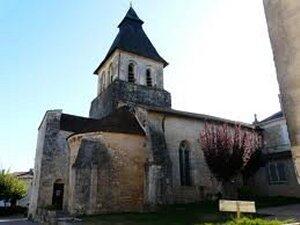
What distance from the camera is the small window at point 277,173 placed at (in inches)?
815

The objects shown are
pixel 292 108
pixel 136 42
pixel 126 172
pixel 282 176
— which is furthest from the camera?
pixel 136 42

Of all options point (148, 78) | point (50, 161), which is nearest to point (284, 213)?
point (50, 161)

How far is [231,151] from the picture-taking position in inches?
651

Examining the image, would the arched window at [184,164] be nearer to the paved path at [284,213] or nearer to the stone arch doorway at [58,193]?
the paved path at [284,213]

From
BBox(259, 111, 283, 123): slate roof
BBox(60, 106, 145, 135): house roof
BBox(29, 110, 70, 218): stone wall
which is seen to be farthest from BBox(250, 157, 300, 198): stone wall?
BBox(29, 110, 70, 218): stone wall

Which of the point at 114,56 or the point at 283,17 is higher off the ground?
the point at 114,56

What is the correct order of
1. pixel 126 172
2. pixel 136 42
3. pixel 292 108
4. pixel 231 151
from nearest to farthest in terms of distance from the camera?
pixel 292 108 → pixel 231 151 → pixel 126 172 → pixel 136 42

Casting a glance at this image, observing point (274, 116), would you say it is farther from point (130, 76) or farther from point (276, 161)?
point (130, 76)

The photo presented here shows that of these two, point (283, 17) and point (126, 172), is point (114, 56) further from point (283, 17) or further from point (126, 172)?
point (283, 17)

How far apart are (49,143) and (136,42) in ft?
40.5

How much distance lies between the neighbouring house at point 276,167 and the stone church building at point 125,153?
3916 mm

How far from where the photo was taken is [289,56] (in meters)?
2.31

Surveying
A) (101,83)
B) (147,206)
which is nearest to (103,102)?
(101,83)

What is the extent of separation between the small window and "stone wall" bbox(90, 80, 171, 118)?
33.0ft
